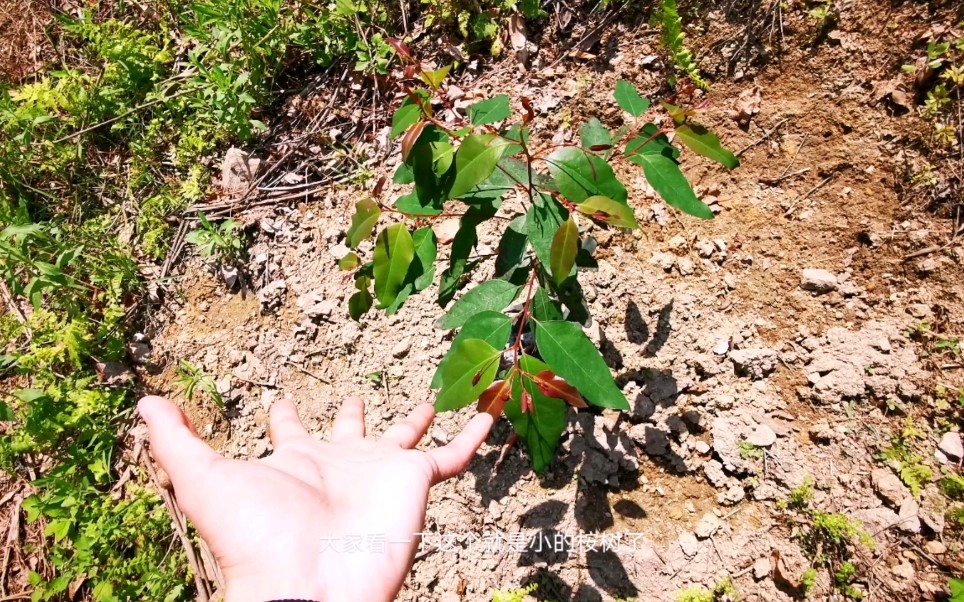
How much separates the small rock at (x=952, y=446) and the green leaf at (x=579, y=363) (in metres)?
1.17

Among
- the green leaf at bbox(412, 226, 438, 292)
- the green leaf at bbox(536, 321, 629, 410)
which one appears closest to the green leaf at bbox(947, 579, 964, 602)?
the green leaf at bbox(536, 321, 629, 410)

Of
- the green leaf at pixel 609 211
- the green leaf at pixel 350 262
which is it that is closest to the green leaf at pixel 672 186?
the green leaf at pixel 609 211

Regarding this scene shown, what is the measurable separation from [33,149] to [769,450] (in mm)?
4175

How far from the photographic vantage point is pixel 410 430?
174 centimetres

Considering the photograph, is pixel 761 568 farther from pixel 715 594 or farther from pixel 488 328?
pixel 488 328

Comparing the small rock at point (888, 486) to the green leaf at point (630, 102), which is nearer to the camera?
the green leaf at point (630, 102)

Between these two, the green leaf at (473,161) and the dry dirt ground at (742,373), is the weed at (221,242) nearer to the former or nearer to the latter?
the dry dirt ground at (742,373)

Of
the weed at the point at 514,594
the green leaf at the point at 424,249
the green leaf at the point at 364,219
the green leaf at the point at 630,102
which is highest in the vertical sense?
the green leaf at the point at 630,102

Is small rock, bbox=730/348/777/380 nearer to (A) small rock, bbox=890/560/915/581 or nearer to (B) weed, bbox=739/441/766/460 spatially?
(B) weed, bbox=739/441/766/460

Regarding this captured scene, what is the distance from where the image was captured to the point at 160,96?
331 centimetres

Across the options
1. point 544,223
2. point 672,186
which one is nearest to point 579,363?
point 544,223

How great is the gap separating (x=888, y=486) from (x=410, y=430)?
1.47m

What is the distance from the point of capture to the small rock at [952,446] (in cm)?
170

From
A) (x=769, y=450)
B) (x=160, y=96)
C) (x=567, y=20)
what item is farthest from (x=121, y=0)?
(x=769, y=450)
